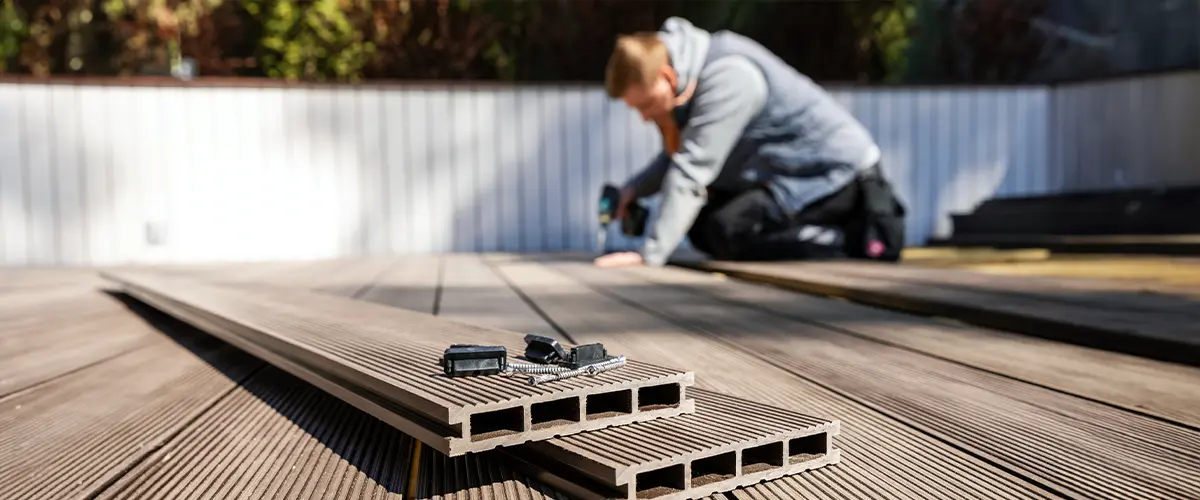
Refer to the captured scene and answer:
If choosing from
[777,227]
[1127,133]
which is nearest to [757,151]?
[777,227]

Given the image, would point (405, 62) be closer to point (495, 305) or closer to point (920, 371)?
point (495, 305)

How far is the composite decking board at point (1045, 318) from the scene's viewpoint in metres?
1.02

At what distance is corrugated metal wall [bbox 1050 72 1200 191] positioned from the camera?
4.72m

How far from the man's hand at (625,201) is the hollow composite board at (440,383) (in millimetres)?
2238

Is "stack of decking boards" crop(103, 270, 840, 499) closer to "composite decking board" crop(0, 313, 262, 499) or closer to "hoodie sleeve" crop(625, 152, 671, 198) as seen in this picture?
"composite decking board" crop(0, 313, 262, 499)

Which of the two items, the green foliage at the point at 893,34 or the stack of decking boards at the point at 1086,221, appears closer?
the stack of decking boards at the point at 1086,221

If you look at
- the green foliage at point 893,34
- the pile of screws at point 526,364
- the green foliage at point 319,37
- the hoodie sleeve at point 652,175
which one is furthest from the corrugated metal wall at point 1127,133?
the pile of screws at point 526,364

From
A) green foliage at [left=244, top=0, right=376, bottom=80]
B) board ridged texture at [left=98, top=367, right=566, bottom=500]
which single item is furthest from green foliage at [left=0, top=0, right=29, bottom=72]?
board ridged texture at [left=98, top=367, right=566, bottom=500]

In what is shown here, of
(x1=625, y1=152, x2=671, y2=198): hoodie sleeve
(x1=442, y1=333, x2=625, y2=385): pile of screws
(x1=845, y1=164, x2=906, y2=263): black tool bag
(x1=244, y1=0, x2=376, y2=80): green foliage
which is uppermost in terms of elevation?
(x1=244, y1=0, x2=376, y2=80): green foliage

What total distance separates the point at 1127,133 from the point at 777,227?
10.7ft

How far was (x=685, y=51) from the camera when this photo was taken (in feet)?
9.52

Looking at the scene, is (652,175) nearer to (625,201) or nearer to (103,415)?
(625,201)

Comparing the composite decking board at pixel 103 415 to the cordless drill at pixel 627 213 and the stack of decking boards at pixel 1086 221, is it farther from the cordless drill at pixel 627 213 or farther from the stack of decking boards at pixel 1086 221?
the stack of decking boards at pixel 1086 221

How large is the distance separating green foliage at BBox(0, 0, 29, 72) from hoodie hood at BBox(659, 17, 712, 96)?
4.48 meters
